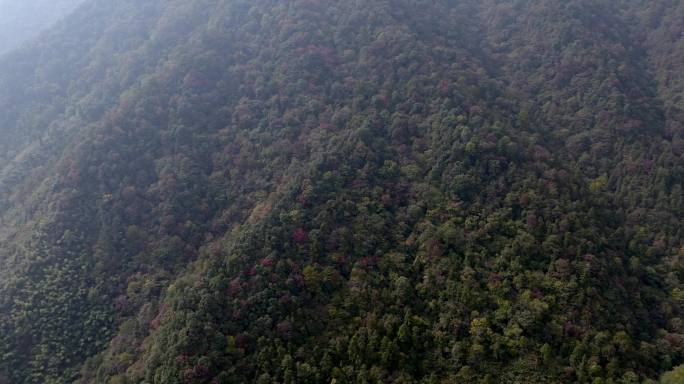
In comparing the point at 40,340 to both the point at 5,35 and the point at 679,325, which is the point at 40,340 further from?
the point at 5,35

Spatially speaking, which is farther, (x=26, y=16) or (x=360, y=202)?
(x=26, y=16)

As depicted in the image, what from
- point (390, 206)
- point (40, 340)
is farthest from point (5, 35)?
point (390, 206)

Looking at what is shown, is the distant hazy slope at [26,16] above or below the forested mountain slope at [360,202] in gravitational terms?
above

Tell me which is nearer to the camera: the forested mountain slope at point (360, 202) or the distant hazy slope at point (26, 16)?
the forested mountain slope at point (360, 202)

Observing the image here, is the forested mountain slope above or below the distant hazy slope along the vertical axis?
below

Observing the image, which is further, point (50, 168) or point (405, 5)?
point (405, 5)
